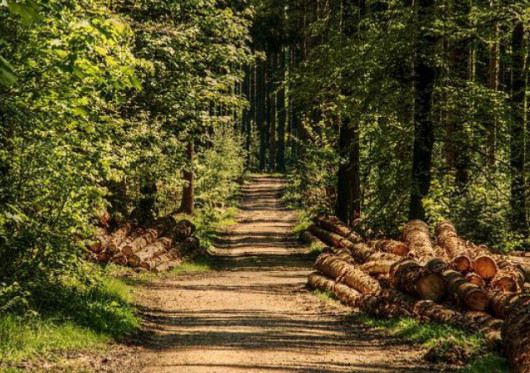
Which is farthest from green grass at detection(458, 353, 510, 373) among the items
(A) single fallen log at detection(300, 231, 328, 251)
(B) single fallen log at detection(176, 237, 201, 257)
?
(A) single fallen log at detection(300, 231, 328, 251)

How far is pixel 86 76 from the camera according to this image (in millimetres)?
8102

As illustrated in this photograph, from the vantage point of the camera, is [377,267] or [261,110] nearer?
[377,267]

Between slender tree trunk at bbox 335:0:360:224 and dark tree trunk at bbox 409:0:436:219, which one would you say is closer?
dark tree trunk at bbox 409:0:436:219

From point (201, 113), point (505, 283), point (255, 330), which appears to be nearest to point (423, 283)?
point (505, 283)

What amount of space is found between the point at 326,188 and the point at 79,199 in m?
17.9

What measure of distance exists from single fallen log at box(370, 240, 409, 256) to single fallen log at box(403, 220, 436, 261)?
16cm

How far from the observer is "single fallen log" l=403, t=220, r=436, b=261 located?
12.4 m

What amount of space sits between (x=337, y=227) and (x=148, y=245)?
725 cm

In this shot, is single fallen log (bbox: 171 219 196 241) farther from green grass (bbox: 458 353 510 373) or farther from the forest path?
green grass (bbox: 458 353 510 373)

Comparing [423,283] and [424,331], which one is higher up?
[423,283]

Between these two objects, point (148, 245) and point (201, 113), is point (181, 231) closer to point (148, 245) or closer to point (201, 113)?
point (148, 245)

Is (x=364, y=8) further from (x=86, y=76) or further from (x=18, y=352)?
(x=18, y=352)

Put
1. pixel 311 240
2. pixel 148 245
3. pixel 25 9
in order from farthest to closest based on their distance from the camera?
pixel 311 240
pixel 148 245
pixel 25 9

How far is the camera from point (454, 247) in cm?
1223
